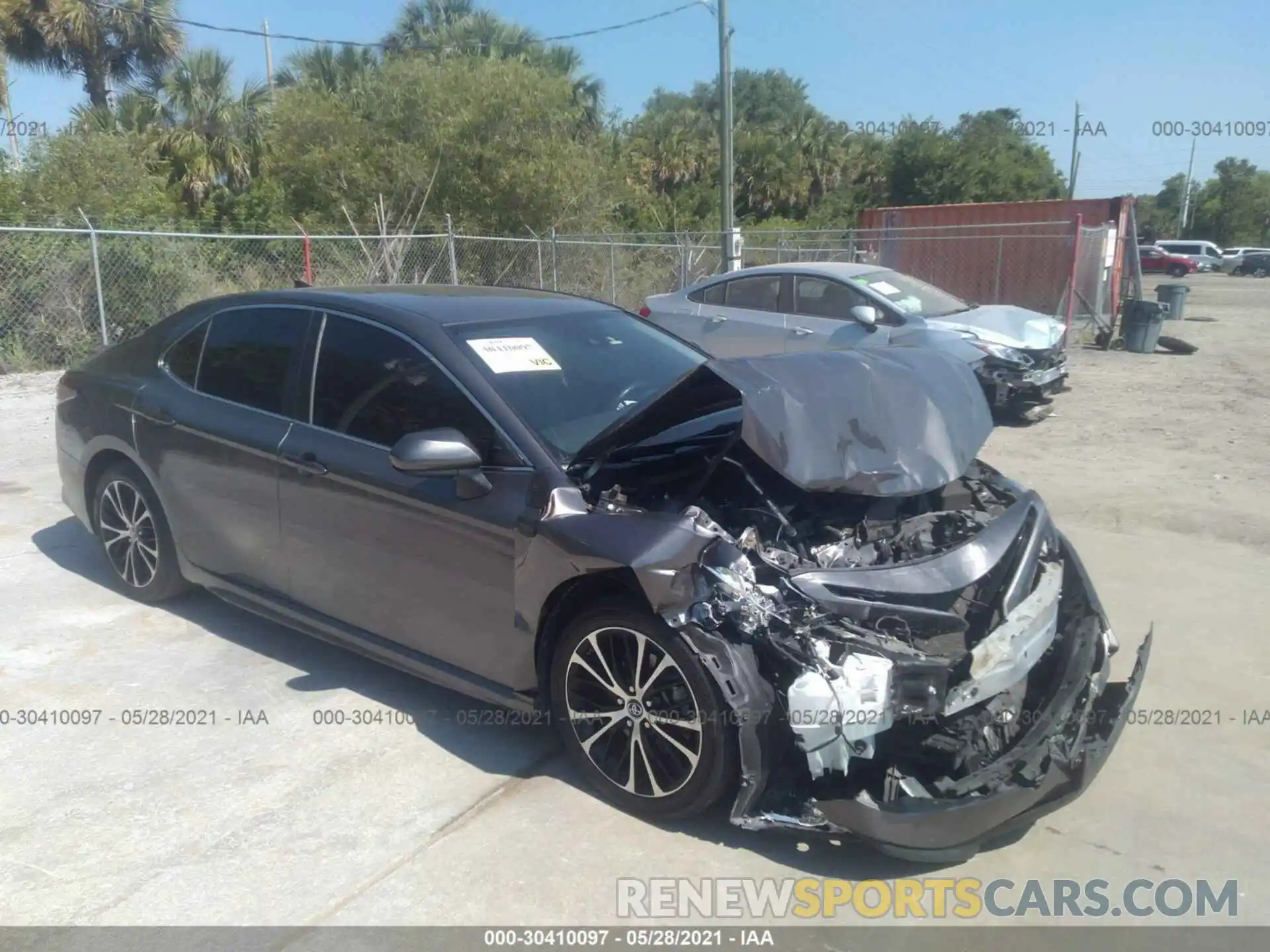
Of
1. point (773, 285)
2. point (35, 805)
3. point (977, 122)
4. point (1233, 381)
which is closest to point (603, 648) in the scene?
point (35, 805)

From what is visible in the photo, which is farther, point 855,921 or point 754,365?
point 754,365

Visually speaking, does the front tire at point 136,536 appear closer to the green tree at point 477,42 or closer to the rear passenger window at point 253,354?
the rear passenger window at point 253,354

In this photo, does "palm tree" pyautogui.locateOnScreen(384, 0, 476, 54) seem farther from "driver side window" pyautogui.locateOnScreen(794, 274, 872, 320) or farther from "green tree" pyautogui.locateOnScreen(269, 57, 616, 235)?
"driver side window" pyautogui.locateOnScreen(794, 274, 872, 320)

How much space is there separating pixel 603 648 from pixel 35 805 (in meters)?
2.07

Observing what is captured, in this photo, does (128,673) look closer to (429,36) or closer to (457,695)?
(457,695)

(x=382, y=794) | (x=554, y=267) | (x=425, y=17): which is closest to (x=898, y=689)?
(x=382, y=794)

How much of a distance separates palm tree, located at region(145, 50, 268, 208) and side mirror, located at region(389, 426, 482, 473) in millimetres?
23961

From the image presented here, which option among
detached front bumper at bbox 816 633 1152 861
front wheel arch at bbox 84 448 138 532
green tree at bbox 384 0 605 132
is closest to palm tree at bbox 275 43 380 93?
green tree at bbox 384 0 605 132

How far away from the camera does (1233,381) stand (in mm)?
13117

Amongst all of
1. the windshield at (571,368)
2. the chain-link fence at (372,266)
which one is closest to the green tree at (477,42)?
the chain-link fence at (372,266)

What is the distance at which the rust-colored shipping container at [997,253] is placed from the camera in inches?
791

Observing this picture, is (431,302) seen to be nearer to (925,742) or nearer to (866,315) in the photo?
(925,742)

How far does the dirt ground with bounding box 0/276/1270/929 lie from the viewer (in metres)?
3.24

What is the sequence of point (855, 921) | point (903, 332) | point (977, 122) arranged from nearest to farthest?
point (855, 921) < point (903, 332) < point (977, 122)
